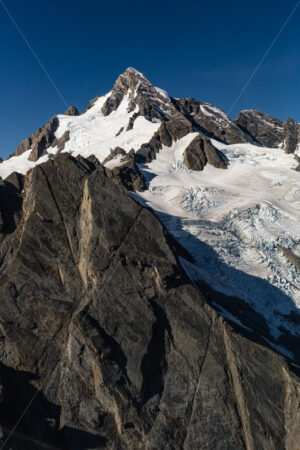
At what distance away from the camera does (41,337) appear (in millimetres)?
16203

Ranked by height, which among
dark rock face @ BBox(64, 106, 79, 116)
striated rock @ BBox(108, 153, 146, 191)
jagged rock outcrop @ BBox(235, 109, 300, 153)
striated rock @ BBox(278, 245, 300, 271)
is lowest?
striated rock @ BBox(278, 245, 300, 271)

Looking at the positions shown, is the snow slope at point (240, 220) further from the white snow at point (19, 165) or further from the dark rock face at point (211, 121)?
the white snow at point (19, 165)

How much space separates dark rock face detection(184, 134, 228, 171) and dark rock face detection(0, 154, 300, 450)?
176ft

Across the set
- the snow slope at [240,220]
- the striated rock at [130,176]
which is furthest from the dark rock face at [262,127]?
the striated rock at [130,176]

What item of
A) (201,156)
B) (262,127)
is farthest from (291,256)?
(262,127)

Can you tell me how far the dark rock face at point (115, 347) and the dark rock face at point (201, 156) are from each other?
53538mm

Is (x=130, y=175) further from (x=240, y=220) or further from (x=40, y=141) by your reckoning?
(x=40, y=141)

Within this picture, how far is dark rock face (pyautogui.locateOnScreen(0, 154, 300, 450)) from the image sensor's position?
47.0 feet

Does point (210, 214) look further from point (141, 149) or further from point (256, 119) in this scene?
point (256, 119)

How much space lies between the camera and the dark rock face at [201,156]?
2739 inches

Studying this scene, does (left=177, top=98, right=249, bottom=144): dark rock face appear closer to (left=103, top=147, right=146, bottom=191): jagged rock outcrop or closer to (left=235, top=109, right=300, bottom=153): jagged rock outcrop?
(left=235, top=109, right=300, bottom=153): jagged rock outcrop

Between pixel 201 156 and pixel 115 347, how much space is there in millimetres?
62230

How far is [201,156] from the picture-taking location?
70938mm

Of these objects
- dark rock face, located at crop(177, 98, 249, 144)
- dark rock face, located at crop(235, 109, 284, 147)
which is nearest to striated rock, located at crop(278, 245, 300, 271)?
dark rock face, located at crop(177, 98, 249, 144)
